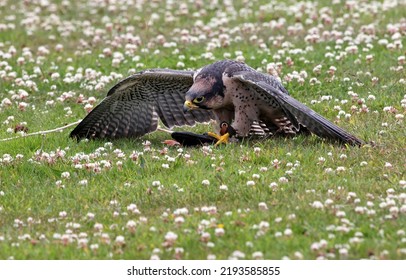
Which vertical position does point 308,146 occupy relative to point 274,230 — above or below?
below

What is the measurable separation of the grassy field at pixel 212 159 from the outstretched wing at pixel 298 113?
17 cm

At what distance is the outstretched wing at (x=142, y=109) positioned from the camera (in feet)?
34.9

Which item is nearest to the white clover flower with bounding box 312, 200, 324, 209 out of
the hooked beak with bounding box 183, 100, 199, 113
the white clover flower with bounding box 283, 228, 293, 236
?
the white clover flower with bounding box 283, 228, 293, 236

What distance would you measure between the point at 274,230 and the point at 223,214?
2.24 feet

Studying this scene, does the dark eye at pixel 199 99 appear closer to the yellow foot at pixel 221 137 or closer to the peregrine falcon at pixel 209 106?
the peregrine falcon at pixel 209 106

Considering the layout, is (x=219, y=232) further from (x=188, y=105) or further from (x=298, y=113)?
(x=188, y=105)

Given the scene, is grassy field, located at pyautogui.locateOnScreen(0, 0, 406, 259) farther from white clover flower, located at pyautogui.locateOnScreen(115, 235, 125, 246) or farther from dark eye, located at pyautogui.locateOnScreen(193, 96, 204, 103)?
dark eye, located at pyautogui.locateOnScreen(193, 96, 204, 103)

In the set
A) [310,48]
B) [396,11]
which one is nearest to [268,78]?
[310,48]

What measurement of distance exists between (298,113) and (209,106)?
42.4 inches

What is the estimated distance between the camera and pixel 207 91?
9891mm

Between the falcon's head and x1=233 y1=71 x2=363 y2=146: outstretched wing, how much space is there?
225 mm

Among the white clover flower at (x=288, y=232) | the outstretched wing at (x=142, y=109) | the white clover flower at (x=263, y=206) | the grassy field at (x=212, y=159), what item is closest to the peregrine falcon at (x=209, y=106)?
the outstretched wing at (x=142, y=109)

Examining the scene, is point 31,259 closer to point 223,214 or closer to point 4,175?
point 223,214

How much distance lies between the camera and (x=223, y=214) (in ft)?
24.9
